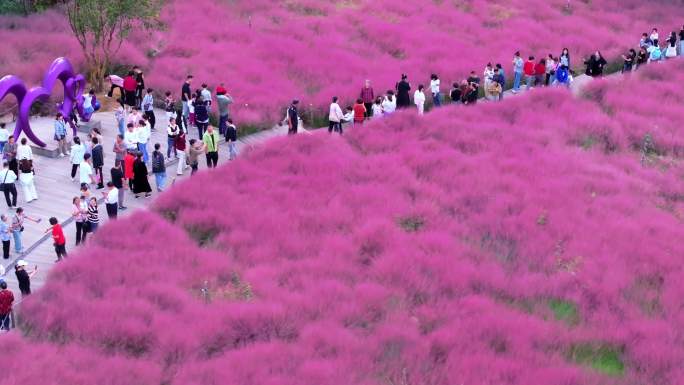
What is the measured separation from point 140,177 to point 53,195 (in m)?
2.40

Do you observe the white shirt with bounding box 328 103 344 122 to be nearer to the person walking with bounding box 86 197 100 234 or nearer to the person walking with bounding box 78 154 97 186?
the person walking with bounding box 78 154 97 186

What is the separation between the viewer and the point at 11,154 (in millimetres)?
21422

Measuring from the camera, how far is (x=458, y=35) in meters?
39.7

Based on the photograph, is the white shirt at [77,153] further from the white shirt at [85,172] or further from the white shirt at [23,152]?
the white shirt at [23,152]

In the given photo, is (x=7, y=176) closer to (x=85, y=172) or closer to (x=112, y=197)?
(x=85, y=172)

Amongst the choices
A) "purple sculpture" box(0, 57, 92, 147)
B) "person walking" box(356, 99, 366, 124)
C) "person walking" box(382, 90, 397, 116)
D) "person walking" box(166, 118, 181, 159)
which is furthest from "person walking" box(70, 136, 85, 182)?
"person walking" box(382, 90, 397, 116)

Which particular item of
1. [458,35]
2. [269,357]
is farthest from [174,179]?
[458,35]

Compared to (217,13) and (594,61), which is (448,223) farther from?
(217,13)

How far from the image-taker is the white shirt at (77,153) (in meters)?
21.7

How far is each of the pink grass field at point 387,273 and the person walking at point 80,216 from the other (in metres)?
0.66

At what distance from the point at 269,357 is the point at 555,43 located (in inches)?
1132

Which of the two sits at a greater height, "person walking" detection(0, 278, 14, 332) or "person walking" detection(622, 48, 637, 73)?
"person walking" detection(622, 48, 637, 73)

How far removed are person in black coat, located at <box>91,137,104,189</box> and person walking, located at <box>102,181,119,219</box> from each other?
6.38 ft

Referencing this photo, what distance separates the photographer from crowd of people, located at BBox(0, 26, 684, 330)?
18656 mm
